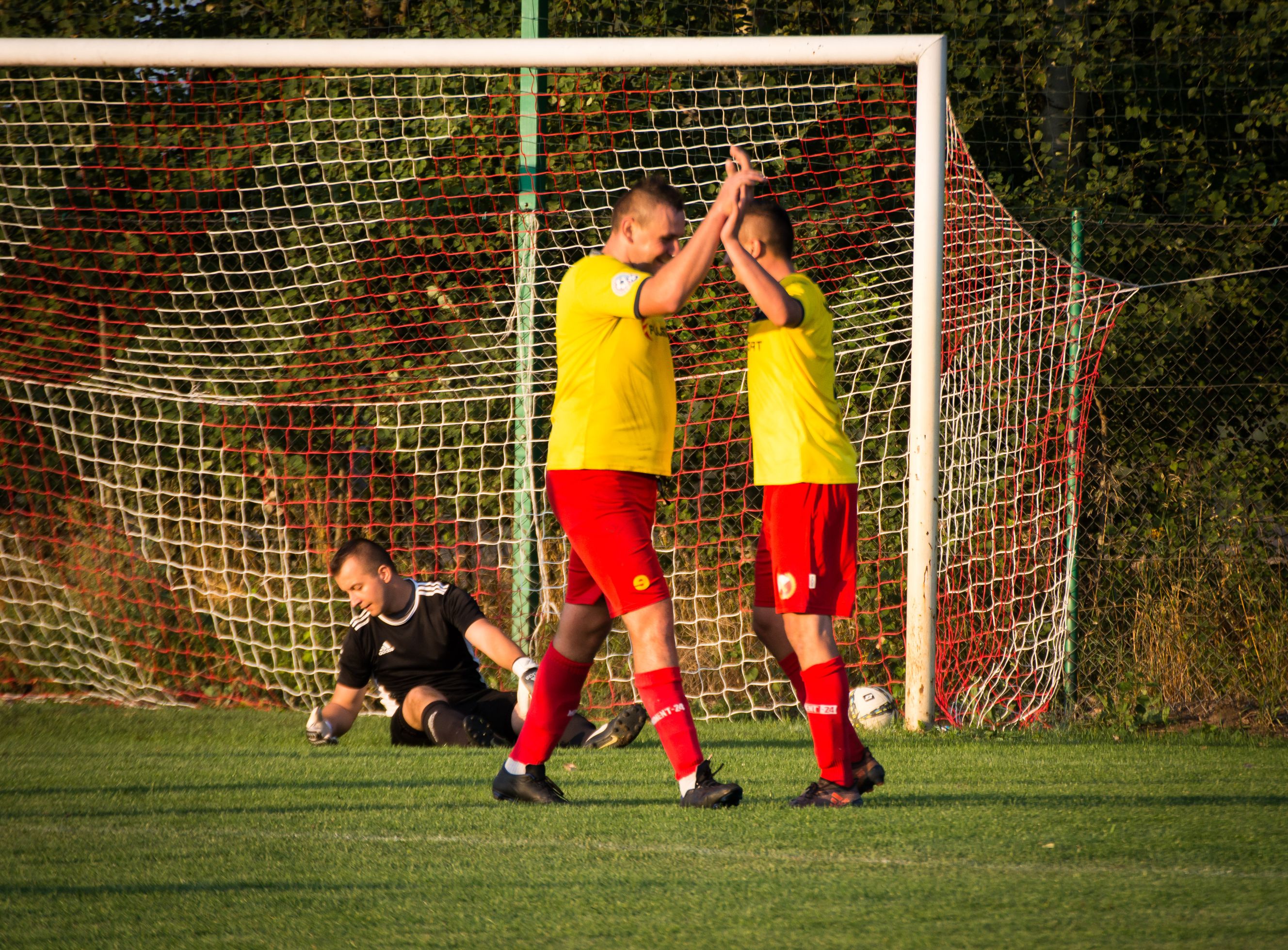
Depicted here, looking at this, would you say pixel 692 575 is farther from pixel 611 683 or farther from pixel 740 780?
pixel 740 780

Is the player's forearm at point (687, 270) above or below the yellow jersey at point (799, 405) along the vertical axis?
above

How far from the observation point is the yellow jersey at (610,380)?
3816 millimetres

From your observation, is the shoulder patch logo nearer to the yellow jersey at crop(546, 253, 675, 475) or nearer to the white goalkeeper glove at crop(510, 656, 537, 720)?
the yellow jersey at crop(546, 253, 675, 475)

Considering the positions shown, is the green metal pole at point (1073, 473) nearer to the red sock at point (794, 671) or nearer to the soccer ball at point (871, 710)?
the soccer ball at point (871, 710)

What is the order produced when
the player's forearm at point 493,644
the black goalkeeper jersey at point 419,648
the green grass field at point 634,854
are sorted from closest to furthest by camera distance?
the green grass field at point 634,854, the player's forearm at point 493,644, the black goalkeeper jersey at point 419,648

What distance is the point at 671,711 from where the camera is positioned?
376 centimetres

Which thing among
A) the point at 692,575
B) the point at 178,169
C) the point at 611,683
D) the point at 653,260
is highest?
the point at 178,169

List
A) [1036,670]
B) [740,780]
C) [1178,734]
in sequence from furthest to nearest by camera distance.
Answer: [1036,670], [1178,734], [740,780]

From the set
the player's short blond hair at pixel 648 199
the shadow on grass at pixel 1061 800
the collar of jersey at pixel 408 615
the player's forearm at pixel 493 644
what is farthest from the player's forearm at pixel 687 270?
the collar of jersey at pixel 408 615

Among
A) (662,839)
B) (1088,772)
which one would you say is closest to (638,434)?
(662,839)

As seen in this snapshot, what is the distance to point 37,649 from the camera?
771 cm

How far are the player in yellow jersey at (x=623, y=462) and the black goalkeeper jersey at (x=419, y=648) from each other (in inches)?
66.1

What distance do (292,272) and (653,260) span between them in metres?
4.76

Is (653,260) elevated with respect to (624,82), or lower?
lower
